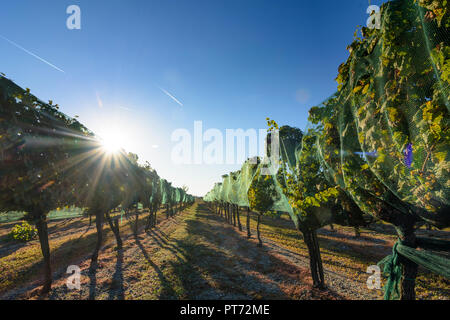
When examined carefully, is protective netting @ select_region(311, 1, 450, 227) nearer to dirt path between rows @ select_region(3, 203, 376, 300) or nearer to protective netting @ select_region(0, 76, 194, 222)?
dirt path between rows @ select_region(3, 203, 376, 300)

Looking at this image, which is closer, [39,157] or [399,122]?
[399,122]

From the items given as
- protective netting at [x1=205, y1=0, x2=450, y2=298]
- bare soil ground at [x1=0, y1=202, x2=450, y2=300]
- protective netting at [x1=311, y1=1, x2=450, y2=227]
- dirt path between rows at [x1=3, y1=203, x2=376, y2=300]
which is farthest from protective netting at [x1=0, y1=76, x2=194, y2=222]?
protective netting at [x1=311, y1=1, x2=450, y2=227]

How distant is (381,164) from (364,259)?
1198cm

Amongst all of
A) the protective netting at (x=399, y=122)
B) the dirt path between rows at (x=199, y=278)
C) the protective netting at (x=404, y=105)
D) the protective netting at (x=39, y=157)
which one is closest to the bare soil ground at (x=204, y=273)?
the dirt path between rows at (x=199, y=278)

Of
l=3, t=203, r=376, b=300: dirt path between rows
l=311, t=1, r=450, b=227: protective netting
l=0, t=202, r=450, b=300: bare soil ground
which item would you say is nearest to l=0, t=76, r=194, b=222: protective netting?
l=3, t=203, r=376, b=300: dirt path between rows

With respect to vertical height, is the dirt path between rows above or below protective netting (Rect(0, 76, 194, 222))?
below

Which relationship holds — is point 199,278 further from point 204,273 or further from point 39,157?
point 39,157

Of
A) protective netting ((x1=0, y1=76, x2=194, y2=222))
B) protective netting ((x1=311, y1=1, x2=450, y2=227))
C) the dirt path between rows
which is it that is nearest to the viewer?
protective netting ((x1=311, y1=1, x2=450, y2=227))

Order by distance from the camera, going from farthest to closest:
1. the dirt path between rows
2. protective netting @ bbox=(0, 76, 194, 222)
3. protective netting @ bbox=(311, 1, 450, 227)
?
the dirt path between rows, protective netting @ bbox=(0, 76, 194, 222), protective netting @ bbox=(311, 1, 450, 227)

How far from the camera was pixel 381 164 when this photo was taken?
2660mm

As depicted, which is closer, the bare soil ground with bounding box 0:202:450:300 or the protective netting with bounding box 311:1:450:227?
the protective netting with bounding box 311:1:450:227

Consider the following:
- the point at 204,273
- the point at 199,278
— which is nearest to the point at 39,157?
the point at 199,278

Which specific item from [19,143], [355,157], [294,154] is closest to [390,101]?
[355,157]
